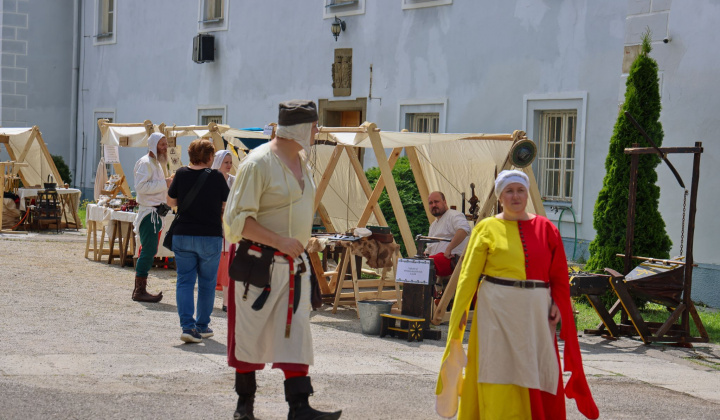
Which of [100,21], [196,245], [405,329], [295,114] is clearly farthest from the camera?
[100,21]

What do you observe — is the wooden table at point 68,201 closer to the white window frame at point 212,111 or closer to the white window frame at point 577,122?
the white window frame at point 212,111

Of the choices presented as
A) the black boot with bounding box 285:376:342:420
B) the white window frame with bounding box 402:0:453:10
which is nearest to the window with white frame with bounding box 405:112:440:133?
the white window frame with bounding box 402:0:453:10

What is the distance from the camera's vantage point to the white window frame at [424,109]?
16.8 metres

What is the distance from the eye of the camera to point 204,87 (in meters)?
22.2

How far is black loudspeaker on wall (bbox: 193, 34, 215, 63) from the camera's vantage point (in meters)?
21.7

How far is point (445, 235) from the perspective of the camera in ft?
35.1

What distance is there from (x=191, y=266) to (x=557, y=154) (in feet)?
27.2

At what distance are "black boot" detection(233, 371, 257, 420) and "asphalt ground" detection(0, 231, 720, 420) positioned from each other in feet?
0.96

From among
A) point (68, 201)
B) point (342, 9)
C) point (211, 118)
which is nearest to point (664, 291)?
point (342, 9)

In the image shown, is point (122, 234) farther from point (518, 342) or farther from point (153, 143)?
point (518, 342)

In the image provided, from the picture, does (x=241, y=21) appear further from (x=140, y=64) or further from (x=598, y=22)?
(x=598, y=22)

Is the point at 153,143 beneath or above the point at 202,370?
above

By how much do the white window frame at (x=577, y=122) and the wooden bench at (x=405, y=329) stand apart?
6030 millimetres

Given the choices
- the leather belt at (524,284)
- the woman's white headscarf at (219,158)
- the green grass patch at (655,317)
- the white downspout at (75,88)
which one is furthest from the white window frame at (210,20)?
the leather belt at (524,284)
